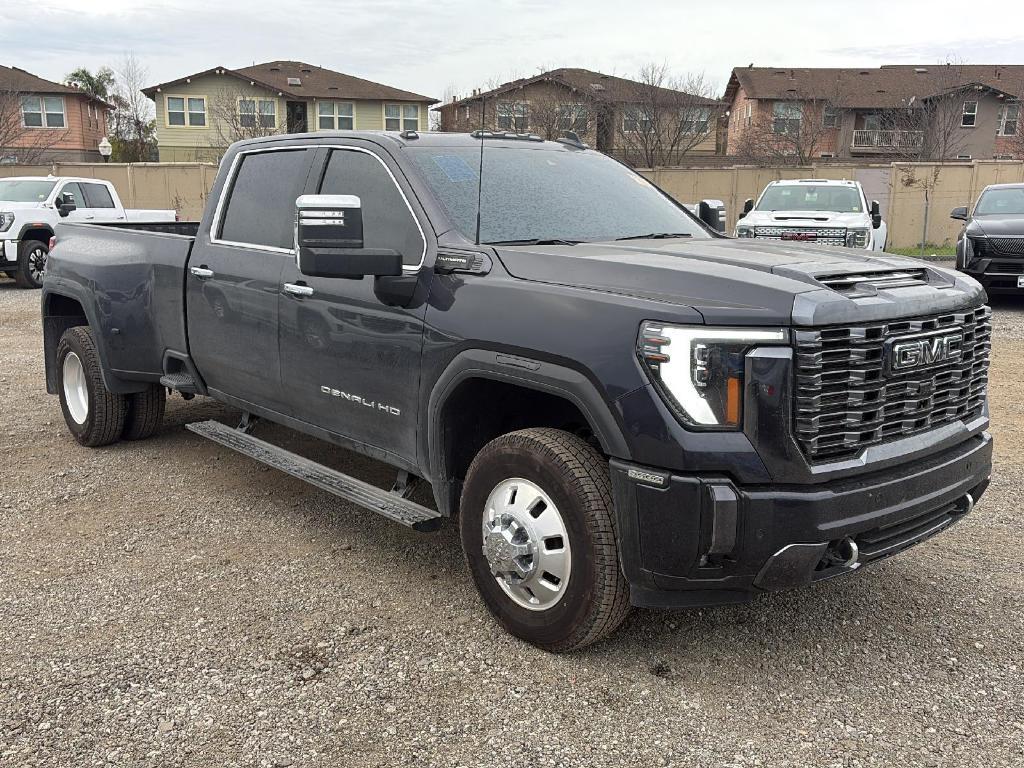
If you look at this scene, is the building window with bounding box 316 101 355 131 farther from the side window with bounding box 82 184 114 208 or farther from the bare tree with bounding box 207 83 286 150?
the side window with bounding box 82 184 114 208

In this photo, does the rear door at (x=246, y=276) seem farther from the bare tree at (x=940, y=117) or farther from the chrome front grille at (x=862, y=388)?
the bare tree at (x=940, y=117)

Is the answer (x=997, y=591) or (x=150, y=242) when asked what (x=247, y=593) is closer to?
(x=150, y=242)

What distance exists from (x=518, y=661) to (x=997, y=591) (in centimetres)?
215

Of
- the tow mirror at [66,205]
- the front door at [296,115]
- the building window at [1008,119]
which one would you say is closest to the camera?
the tow mirror at [66,205]

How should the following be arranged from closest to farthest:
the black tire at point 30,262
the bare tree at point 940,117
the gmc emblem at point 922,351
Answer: the gmc emblem at point 922,351, the black tire at point 30,262, the bare tree at point 940,117

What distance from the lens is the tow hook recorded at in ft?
10.1

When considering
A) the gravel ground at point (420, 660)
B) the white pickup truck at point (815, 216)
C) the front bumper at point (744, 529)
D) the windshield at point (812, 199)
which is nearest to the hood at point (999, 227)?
the white pickup truck at point (815, 216)

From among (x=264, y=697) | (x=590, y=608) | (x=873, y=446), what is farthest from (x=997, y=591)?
(x=264, y=697)

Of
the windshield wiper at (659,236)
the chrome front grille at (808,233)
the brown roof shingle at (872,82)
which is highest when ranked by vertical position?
the brown roof shingle at (872,82)

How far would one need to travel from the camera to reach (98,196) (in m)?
17.0

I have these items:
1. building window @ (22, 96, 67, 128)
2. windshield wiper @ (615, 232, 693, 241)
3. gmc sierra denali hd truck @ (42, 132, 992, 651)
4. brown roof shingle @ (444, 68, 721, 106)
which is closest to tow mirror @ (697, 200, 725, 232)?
gmc sierra denali hd truck @ (42, 132, 992, 651)

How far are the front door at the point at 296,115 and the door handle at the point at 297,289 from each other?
43.7 meters

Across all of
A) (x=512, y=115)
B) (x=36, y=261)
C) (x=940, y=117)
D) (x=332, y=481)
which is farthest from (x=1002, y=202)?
(x=940, y=117)

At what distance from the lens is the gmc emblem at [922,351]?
307 cm
